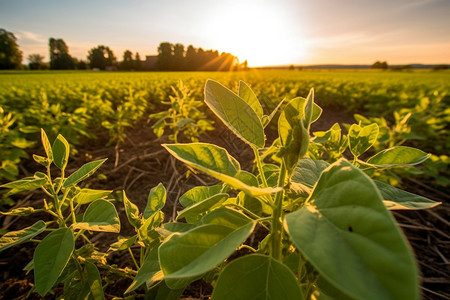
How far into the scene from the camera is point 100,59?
65500mm

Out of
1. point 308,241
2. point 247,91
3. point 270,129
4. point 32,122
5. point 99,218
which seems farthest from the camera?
point 270,129

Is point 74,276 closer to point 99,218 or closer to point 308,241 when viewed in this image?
point 99,218

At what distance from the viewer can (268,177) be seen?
3.01ft

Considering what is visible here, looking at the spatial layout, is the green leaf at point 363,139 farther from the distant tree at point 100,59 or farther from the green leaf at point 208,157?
the distant tree at point 100,59

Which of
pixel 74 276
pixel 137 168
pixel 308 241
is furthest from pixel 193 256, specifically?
pixel 137 168

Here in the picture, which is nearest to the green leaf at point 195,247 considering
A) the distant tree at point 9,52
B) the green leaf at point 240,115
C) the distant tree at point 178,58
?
the green leaf at point 240,115

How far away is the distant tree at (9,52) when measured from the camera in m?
55.3

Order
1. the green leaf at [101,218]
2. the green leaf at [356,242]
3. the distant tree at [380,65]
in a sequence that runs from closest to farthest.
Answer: the green leaf at [356,242] < the green leaf at [101,218] < the distant tree at [380,65]

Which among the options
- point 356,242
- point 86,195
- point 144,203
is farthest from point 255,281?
point 144,203

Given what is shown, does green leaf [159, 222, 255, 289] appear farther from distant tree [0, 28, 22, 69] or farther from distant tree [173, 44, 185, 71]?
distant tree [0, 28, 22, 69]

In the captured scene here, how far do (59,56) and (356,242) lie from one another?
8263cm

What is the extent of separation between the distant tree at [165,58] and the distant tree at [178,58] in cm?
90

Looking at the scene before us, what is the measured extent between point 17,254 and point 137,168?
4.59 feet

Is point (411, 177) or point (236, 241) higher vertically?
point (236, 241)
